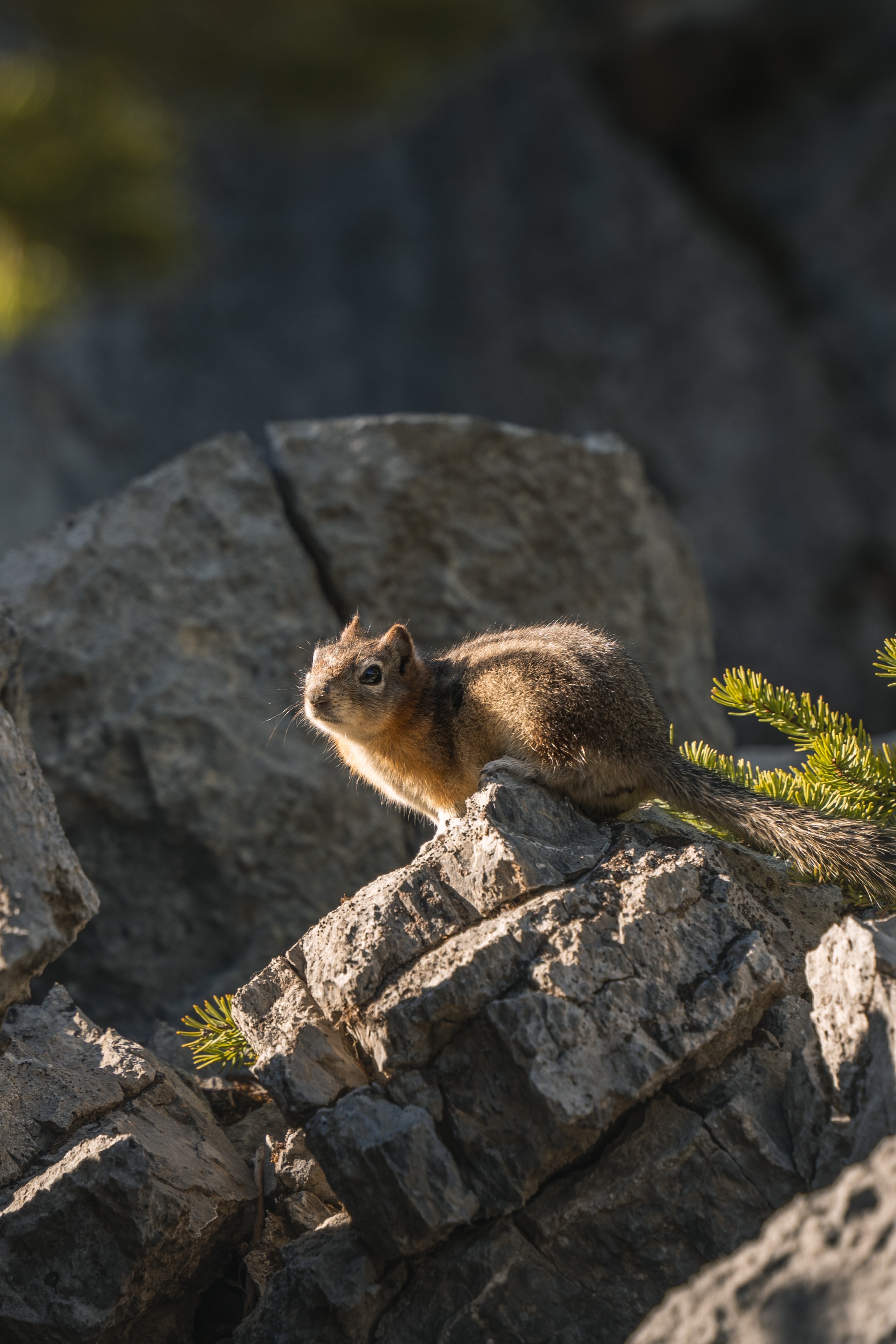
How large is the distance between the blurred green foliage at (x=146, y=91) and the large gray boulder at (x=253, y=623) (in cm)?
192

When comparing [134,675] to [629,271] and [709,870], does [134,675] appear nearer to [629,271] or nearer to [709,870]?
[709,870]

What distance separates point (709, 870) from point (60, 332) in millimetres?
13656

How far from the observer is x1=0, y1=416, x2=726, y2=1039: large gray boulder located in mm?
7102

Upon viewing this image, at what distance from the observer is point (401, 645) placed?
18.7 ft

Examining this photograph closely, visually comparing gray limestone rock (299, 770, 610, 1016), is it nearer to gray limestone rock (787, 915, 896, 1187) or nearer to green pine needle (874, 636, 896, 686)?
gray limestone rock (787, 915, 896, 1187)

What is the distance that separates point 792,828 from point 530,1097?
61.1 inches

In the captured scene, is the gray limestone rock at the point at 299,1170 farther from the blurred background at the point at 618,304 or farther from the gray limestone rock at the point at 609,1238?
the blurred background at the point at 618,304

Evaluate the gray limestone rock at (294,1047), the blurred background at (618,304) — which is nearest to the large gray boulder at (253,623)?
the gray limestone rock at (294,1047)

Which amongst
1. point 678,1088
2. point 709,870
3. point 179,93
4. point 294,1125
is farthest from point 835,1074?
point 179,93

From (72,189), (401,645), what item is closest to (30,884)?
(401,645)

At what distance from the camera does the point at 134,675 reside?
728 centimetres

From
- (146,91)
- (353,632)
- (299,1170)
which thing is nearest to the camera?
(299,1170)

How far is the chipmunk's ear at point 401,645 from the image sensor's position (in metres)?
5.67

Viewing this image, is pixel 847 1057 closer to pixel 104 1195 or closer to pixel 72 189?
pixel 104 1195
